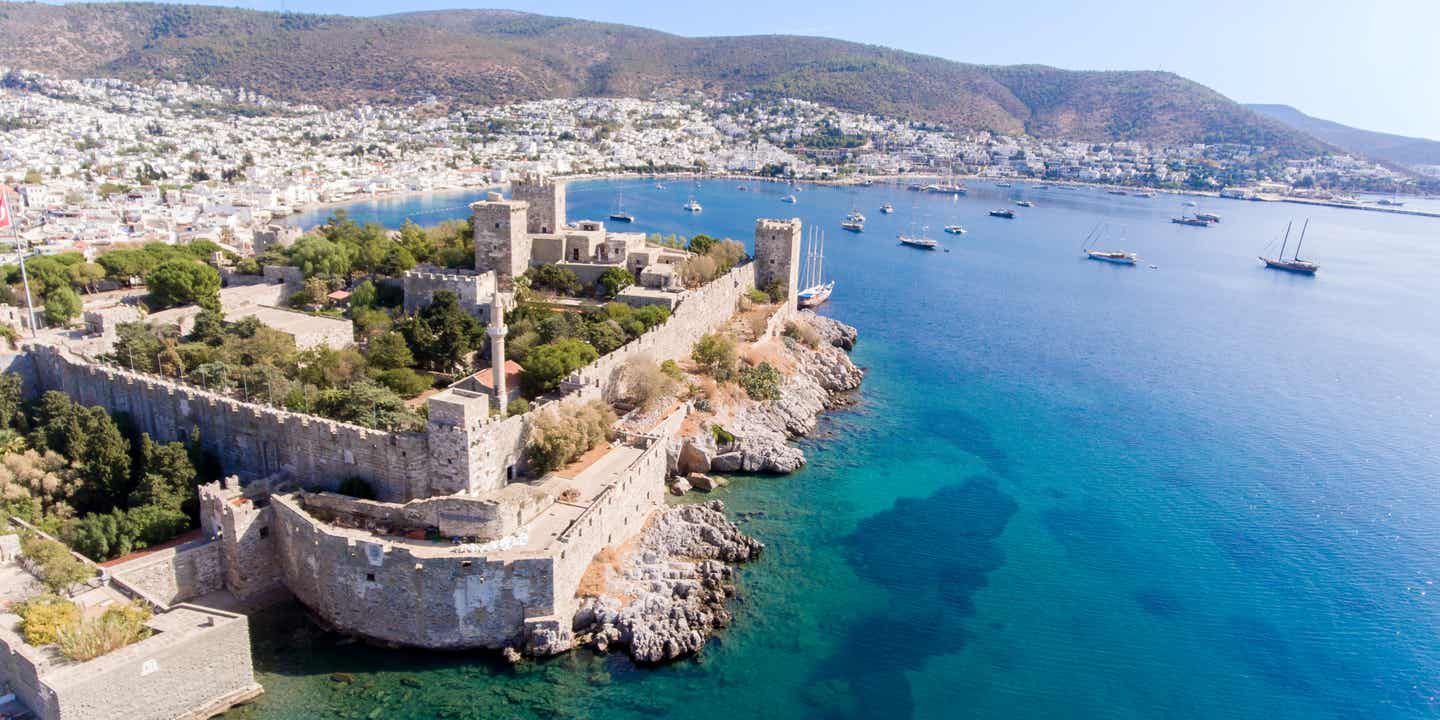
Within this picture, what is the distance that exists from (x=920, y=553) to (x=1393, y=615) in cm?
1075

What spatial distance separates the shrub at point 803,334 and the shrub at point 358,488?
20369 mm

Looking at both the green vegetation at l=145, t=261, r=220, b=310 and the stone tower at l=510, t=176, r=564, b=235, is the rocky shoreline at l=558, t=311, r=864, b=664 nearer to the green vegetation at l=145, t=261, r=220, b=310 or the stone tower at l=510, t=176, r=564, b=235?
the stone tower at l=510, t=176, r=564, b=235

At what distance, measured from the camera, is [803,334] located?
35625 millimetres

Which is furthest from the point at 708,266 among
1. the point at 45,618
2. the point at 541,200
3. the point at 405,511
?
the point at 45,618

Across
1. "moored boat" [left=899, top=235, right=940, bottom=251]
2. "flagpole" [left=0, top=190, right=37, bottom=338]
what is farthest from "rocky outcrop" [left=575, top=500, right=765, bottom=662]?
"moored boat" [left=899, top=235, right=940, bottom=251]

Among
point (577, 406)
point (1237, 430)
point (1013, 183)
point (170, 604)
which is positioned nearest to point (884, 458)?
point (577, 406)

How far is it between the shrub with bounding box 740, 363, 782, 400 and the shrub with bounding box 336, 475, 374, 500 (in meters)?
13.4

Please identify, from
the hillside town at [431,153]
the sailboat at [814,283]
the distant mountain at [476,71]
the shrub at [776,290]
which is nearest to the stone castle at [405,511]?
the shrub at [776,290]

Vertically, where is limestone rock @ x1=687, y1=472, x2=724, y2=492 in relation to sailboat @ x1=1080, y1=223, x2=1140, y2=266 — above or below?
below

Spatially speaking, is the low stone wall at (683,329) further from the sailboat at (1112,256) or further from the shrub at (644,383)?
the sailboat at (1112,256)

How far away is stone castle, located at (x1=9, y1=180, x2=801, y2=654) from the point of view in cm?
1591

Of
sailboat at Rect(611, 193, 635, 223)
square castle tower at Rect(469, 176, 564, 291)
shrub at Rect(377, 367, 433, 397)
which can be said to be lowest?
sailboat at Rect(611, 193, 635, 223)

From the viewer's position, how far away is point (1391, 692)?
55.8 ft

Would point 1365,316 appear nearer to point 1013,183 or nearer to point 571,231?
point 571,231
